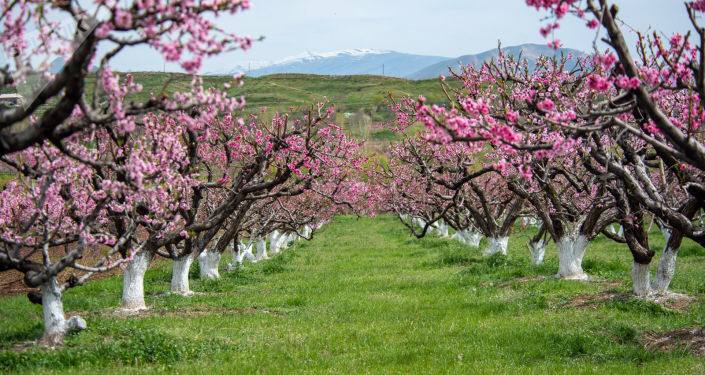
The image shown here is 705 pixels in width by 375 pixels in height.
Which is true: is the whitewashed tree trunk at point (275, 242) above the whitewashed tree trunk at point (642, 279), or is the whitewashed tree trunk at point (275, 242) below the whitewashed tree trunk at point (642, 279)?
below

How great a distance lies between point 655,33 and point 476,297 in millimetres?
11404

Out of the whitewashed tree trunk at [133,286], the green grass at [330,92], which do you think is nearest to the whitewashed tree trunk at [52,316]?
the whitewashed tree trunk at [133,286]

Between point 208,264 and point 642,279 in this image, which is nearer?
point 642,279

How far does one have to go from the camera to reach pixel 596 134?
36.7 feet

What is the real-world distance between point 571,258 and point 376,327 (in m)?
9.80

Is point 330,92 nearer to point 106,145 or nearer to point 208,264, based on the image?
point 208,264

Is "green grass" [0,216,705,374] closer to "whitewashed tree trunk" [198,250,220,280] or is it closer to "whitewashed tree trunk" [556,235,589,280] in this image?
"whitewashed tree trunk" [556,235,589,280]

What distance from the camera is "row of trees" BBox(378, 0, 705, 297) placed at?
26.0 ft

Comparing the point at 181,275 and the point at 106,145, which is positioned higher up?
the point at 106,145

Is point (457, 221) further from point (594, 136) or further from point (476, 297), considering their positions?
point (594, 136)

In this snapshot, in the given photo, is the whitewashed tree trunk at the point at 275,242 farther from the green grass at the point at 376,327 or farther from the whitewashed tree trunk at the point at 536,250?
the whitewashed tree trunk at the point at 536,250

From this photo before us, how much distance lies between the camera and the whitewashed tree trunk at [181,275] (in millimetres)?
22422

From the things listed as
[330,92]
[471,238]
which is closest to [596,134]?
[471,238]

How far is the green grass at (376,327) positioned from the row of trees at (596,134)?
2.07 m
